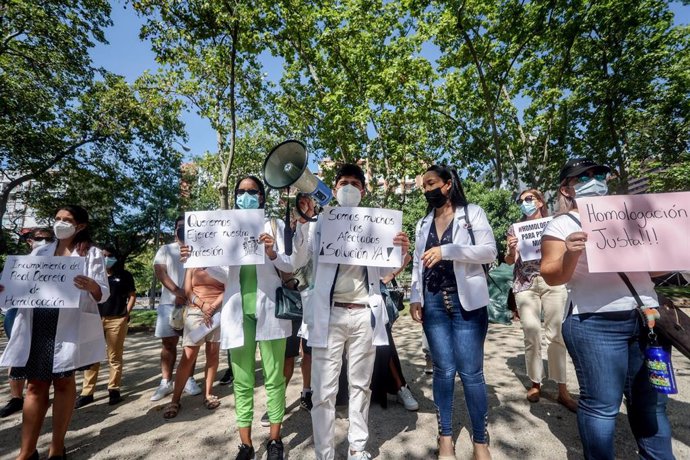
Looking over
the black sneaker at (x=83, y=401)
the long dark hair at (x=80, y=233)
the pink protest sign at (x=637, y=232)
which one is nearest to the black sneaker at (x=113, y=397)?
the black sneaker at (x=83, y=401)

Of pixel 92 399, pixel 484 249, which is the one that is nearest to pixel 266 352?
pixel 484 249

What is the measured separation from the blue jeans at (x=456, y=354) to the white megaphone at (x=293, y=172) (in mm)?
1176

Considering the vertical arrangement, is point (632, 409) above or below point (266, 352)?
below

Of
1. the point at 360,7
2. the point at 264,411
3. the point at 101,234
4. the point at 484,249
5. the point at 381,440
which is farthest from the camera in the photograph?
the point at 101,234

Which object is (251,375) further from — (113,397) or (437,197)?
(113,397)

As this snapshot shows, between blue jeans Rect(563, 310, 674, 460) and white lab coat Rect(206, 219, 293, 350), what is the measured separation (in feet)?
6.73

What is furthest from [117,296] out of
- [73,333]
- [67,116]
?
[67,116]

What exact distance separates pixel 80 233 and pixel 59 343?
918mm

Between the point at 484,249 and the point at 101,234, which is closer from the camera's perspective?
the point at 484,249

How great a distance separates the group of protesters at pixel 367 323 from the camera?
1.82 meters

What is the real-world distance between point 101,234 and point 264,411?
20878mm

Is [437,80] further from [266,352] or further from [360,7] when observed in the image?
[266,352]

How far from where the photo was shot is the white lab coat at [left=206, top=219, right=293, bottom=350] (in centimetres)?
266

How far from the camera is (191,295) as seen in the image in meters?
3.69
